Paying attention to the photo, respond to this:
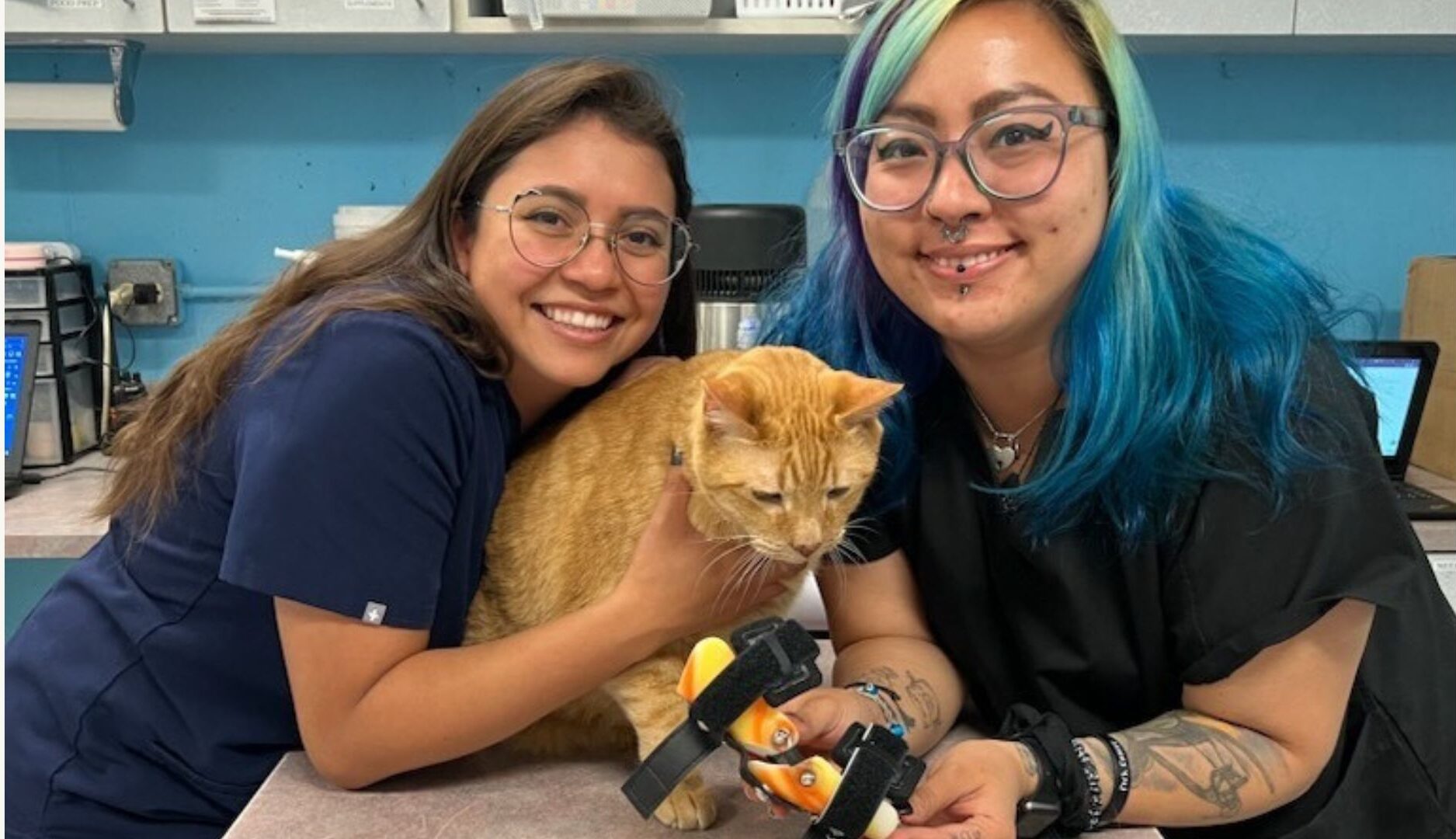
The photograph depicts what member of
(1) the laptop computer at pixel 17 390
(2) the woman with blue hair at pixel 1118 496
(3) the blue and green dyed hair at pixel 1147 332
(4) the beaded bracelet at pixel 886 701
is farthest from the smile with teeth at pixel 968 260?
(1) the laptop computer at pixel 17 390

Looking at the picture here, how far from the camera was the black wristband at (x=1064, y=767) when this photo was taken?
96 centimetres

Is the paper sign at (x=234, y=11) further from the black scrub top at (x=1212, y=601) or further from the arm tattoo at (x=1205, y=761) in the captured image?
the arm tattoo at (x=1205, y=761)

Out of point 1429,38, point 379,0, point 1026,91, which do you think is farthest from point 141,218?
point 1429,38

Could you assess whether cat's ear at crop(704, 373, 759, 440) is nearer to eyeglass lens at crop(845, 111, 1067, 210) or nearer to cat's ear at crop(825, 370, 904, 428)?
cat's ear at crop(825, 370, 904, 428)

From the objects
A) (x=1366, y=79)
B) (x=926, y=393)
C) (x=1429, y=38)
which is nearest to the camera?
(x=926, y=393)

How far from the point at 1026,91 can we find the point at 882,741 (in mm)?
574

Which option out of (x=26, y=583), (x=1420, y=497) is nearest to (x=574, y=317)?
(x=1420, y=497)

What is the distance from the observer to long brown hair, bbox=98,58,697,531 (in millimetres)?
1088

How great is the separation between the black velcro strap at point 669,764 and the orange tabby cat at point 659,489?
0.40 feet

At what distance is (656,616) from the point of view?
1.06 metres

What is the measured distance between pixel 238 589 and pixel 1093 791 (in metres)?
0.81

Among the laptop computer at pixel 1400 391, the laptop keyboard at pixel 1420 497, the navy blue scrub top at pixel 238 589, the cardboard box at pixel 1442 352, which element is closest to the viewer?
the navy blue scrub top at pixel 238 589

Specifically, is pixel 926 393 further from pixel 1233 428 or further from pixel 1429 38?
pixel 1429 38

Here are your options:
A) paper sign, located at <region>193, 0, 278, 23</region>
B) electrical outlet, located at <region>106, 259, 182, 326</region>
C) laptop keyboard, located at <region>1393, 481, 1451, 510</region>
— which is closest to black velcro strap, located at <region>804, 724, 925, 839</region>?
laptop keyboard, located at <region>1393, 481, 1451, 510</region>
